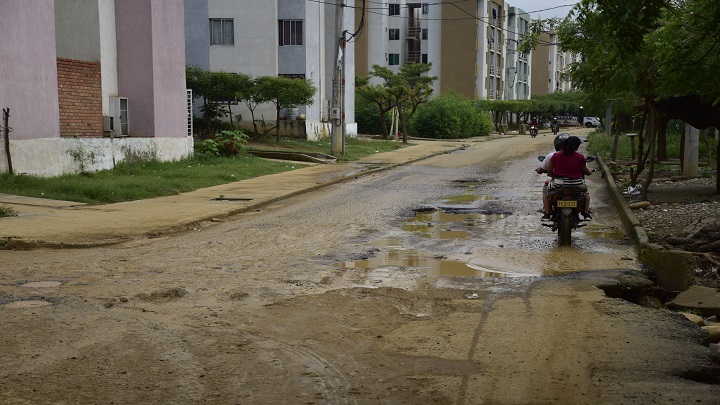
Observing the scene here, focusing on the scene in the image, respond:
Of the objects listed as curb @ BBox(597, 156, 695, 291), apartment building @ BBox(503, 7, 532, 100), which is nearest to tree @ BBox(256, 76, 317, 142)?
curb @ BBox(597, 156, 695, 291)

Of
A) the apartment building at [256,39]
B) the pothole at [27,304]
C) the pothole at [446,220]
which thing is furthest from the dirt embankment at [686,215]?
the apartment building at [256,39]

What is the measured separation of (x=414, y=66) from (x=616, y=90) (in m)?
45.6

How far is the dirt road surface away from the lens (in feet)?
17.3

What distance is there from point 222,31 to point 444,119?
68.6ft

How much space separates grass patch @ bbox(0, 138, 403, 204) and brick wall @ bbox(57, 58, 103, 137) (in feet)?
4.88

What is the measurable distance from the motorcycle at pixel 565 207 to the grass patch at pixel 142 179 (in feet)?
29.9

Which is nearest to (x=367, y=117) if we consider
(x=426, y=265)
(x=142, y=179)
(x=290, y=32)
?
(x=290, y=32)

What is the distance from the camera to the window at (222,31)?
41.2 meters

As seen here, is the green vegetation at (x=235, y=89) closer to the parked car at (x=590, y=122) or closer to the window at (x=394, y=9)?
the window at (x=394, y=9)

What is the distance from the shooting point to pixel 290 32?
41594 mm

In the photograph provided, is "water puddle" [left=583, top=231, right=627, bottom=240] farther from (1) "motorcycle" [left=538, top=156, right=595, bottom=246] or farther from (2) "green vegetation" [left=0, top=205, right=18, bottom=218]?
(2) "green vegetation" [left=0, top=205, right=18, bottom=218]

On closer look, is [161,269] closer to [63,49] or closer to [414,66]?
[63,49]

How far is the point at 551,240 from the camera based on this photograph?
38.7 feet

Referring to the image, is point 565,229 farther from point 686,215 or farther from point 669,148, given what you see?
point 669,148
